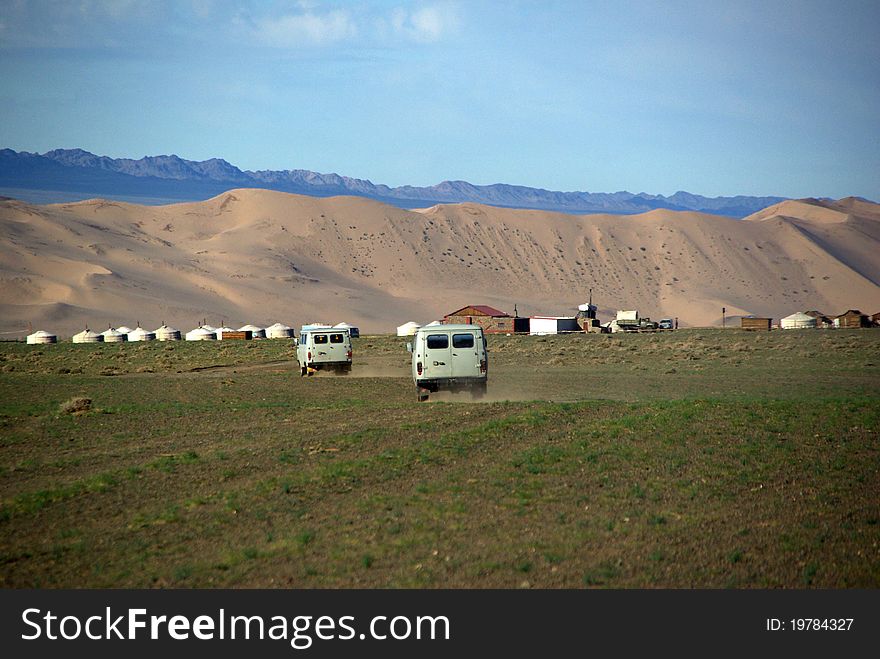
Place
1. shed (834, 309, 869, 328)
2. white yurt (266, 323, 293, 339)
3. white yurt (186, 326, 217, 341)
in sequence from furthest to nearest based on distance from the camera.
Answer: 1. white yurt (266, 323, 293, 339)
2. white yurt (186, 326, 217, 341)
3. shed (834, 309, 869, 328)

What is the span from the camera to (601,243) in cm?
16788

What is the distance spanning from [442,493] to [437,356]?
14.0 meters

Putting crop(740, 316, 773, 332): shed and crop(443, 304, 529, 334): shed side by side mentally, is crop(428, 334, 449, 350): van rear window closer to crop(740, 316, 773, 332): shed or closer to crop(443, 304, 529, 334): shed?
crop(443, 304, 529, 334): shed

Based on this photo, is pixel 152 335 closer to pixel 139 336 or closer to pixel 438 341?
pixel 139 336

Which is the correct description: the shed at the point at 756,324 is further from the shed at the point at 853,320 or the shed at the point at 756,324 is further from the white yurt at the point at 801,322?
the shed at the point at 853,320

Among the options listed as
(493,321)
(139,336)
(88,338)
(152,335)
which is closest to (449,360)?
(493,321)

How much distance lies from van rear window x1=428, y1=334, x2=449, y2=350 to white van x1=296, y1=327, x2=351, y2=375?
12050 mm

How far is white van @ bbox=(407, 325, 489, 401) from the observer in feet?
86.9

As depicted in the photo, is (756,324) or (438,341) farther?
(756,324)

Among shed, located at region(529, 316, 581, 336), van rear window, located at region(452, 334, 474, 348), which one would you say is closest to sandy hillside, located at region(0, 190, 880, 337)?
shed, located at region(529, 316, 581, 336)

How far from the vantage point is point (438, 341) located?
26.7 meters

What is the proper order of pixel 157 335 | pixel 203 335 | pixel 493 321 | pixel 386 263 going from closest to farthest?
pixel 203 335 → pixel 493 321 → pixel 157 335 → pixel 386 263

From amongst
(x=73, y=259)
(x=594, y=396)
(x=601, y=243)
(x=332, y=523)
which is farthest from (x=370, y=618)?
(x=601, y=243)

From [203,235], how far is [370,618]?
16804 cm
